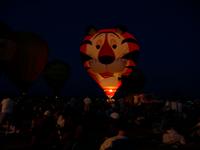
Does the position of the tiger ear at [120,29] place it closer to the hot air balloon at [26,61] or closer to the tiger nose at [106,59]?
the tiger nose at [106,59]

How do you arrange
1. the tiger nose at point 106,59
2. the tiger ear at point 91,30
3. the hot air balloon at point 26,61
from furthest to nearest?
the tiger ear at point 91,30 < the tiger nose at point 106,59 < the hot air balloon at point 26,61

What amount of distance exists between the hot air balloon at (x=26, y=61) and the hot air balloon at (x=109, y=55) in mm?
3950

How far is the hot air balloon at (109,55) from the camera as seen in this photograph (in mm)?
18812

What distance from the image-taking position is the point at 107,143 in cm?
518

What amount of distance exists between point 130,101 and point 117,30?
1246 cm

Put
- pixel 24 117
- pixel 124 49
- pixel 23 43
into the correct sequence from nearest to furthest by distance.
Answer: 1. pixel 24 117
2. pixel 23 43
3. pixel 124 49

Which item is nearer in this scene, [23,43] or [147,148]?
[147,148]

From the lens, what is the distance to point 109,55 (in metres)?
18.7

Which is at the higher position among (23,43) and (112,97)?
(23,43)

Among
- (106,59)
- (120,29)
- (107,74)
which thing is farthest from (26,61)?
(120,29)

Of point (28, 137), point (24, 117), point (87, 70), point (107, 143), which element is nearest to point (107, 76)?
point (87, 70)

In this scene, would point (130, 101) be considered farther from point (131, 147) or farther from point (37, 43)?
point (131, 147)

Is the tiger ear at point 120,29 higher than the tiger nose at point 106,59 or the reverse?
higher

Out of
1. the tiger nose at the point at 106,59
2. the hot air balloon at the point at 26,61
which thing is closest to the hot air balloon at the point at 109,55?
the tiger nose at the point at 106,59
